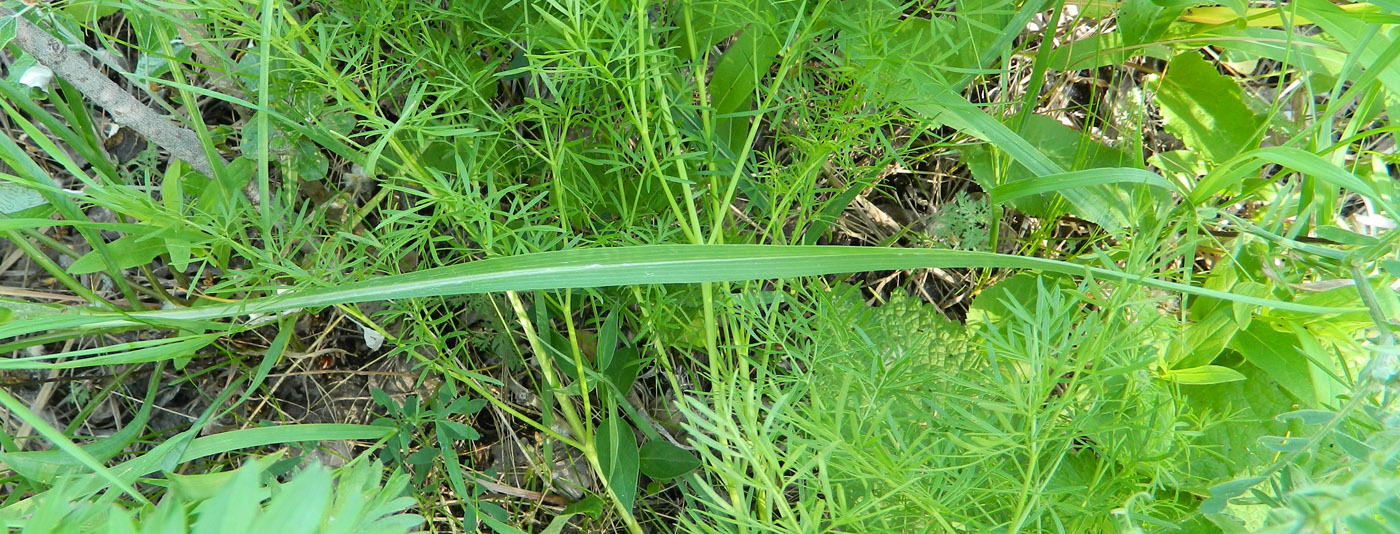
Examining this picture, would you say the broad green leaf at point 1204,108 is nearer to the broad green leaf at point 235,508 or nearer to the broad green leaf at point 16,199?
the broad green leaf at point 235,508

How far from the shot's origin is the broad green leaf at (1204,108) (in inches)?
45.2

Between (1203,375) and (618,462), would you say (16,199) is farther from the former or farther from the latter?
(1203,375)

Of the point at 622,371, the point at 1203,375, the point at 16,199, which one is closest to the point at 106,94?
the point at 16,199

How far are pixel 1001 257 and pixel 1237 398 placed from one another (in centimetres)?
43

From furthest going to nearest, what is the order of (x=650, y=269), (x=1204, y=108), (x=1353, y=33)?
(x=1204, y=108) → (x=1353, y=33) → (x=650, y=269)

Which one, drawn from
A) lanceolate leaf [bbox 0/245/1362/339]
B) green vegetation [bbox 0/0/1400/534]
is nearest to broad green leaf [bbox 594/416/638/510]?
green vegetation [bbox 0/0/1400/534]

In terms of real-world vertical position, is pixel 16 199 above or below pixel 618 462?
above

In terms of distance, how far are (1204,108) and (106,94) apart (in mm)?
1443

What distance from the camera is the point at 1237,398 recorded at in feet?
3.31

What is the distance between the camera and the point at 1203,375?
928 millimetres

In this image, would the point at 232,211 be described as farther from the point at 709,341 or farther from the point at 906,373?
the point at 906,373

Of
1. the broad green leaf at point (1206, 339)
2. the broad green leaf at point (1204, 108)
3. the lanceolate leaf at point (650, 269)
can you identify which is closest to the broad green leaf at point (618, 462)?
the lanceolate leaf at point (650, 269)

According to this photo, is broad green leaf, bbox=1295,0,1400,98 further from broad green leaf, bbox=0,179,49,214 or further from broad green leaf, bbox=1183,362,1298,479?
broad green leaf, bbox=0,179,49,214

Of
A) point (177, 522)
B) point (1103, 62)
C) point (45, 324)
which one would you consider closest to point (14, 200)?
point (45, 324)
